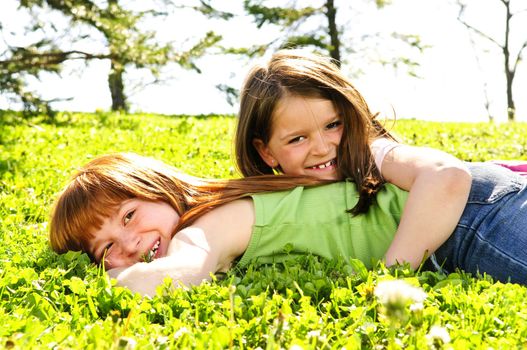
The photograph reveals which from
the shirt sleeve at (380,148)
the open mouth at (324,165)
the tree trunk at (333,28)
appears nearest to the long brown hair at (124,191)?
the open mouth at (324,165)

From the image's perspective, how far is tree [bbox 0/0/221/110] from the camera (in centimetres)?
988

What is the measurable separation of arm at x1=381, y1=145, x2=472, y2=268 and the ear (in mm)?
1085

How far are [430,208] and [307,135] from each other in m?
0.98

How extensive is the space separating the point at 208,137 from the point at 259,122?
5166 millimetres

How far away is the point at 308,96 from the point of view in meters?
3.90

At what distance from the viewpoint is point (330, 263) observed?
3.10m

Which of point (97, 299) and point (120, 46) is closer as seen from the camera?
point (97, 299)

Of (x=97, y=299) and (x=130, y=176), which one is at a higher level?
(x=130, y=176)

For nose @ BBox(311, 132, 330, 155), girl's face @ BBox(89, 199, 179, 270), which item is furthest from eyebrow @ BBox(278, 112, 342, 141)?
girl's face @ BBox(89, 199, 179, 270)

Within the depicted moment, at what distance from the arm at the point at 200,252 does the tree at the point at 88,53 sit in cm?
749

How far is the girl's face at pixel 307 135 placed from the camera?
3.85 meters

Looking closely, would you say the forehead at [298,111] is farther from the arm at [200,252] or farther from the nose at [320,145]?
the arm at [200,252]

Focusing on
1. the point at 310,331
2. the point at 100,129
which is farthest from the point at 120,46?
the point at 310,331

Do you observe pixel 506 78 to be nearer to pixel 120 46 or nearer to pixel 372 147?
pixel 120 46
